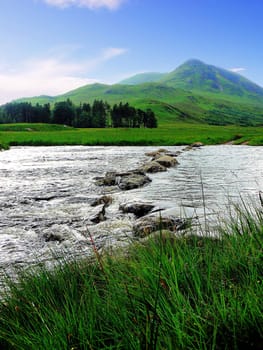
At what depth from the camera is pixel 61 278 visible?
168 inches

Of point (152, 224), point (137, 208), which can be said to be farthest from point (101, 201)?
point (152, 224)

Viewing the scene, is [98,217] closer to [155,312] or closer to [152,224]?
[152,224]

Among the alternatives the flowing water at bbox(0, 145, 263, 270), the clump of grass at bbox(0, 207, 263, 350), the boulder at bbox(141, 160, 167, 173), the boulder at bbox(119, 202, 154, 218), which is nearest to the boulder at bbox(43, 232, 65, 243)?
the flowing water at bbox(0, 145, 263, 270)

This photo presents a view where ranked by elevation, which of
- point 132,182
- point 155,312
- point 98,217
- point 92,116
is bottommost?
point 132,182

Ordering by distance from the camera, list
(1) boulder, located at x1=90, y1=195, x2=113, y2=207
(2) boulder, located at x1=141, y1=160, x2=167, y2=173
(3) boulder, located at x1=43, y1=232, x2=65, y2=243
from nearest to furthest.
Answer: (3) boulder, located at x1=43, y1=232, x2=65, y2=243 < (1) boulder, located at x1=90, y1=195, x2=113, y2=207 < (2) boulder, located at x1=141, y1=160, x2=167, y2=173

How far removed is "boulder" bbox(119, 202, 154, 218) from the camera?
12828 mm

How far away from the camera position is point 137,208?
42.8 feet

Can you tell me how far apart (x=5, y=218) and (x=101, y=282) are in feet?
29.6

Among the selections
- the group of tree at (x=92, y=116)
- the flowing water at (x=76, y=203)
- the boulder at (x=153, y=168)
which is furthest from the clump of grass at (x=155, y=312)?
the group of tree at (x=92, y=116)

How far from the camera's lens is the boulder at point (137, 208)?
12.8 meters

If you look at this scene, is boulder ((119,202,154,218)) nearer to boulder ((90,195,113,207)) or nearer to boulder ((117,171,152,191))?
boulder ((90,195,113,207))

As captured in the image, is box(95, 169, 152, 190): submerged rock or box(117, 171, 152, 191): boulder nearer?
box(117, 171, 152, 191): boulder

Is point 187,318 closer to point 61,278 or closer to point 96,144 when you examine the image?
point 61,278

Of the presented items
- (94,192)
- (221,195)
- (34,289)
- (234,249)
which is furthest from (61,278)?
(94,192)
